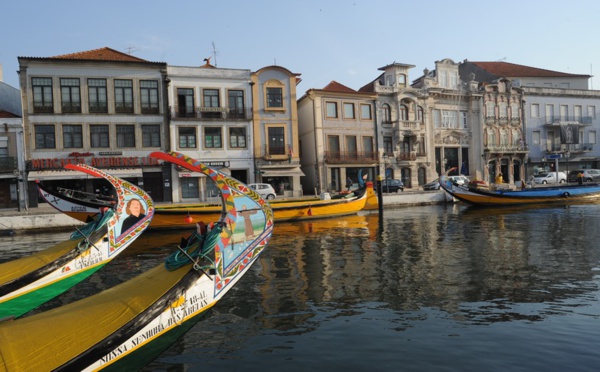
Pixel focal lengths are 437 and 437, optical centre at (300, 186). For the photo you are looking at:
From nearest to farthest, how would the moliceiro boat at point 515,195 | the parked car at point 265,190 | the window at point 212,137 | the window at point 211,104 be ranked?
the moliceiro boat at point 515,195
the parked car at point 265,190
the window at point 211,104
the window at point 212,137

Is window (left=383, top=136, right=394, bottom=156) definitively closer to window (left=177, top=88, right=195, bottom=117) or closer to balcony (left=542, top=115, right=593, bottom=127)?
window (left=177, top=88, right=195, bottom=117)

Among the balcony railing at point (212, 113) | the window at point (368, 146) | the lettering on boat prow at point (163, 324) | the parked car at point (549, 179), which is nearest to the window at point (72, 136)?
the balcony railing at point (212, 113)

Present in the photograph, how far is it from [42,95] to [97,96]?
3554mm

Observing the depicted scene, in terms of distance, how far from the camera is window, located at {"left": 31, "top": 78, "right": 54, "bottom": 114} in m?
30.8

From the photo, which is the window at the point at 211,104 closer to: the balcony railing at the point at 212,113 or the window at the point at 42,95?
the balcony railing at the point at 212,113

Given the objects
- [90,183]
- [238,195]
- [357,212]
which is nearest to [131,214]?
[238,195]

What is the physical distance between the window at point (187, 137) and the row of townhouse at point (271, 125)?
0.25 feet

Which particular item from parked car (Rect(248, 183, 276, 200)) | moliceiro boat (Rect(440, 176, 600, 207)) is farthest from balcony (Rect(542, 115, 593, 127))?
parked car (Rect(248, 183, 276, 200))

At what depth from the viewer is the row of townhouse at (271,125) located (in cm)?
3139

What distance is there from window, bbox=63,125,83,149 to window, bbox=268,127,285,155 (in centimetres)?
1428

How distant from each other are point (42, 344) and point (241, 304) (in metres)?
4.48

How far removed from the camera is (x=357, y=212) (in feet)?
93.5

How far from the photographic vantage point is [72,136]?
31703mm

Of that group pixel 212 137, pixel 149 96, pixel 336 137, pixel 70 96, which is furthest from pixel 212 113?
pixel 336 137
